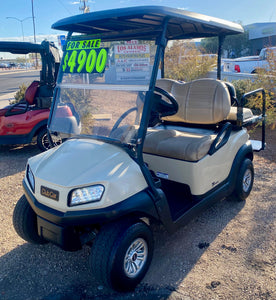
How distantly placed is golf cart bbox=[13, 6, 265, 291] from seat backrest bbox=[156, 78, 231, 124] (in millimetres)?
75

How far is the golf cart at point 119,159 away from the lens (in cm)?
203

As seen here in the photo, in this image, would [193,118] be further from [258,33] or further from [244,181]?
[258,33]

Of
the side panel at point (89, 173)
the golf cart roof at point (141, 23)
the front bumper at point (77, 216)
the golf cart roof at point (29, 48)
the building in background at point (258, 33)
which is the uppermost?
the building in background at point (258, 33)

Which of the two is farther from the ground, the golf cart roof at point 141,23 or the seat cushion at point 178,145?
the golf cart roof at point 141,23

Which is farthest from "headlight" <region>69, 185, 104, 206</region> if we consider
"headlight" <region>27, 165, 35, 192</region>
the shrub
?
the shrub

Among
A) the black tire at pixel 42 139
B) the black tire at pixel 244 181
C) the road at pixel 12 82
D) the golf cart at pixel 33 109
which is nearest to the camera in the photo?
the black tire at pixel 244 181

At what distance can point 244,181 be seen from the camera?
348 centimetres

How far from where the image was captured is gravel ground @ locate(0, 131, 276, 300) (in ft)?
7.33

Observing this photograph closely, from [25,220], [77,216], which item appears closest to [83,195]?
[77,216]

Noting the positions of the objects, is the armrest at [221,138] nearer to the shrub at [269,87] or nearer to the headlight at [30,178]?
the headlight at [30,178]

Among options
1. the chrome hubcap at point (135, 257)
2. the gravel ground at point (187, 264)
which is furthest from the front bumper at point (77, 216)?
the gravel ground at point (187, 264)

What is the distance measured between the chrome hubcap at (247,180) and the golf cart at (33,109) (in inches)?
133

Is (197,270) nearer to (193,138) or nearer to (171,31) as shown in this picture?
(193,138)

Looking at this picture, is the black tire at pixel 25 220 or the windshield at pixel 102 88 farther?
the black tire at pixel 25 220
